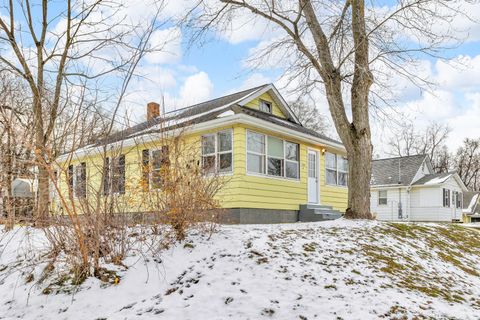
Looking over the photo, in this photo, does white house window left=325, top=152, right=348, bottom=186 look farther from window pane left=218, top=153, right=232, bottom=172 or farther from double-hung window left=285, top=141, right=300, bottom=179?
window pane left=218, top=153, right=232, bottom=172

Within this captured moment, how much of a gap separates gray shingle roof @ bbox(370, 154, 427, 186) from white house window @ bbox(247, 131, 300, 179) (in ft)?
53.0

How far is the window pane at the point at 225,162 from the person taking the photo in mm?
10628

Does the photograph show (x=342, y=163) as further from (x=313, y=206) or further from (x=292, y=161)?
(x=292, y=161)

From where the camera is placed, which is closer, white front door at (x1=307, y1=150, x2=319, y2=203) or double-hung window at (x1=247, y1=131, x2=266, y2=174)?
double-hung window at (x1=247, y1=131, x2=266, y2=174)

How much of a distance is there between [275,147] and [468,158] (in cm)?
3967

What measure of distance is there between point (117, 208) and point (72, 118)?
1.36 metres

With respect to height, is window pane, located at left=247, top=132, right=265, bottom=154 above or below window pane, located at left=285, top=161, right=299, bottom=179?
above

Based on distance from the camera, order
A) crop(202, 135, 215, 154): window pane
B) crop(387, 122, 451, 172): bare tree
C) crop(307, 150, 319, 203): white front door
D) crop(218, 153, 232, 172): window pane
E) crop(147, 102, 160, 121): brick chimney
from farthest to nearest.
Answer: crop(387, 122, 451, 172): bare tree, crop(307, 150, 319, 203): white front door, crop(202, 135, 215, 154): window pane, crop(218, 153, 232, 172): window pane, crop(147, 102, 160, 121): brick chimney

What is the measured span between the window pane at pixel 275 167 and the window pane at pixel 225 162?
142 cm

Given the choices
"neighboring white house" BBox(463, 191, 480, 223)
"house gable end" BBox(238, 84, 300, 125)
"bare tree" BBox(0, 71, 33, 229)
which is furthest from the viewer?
"neighboring white house" BBox(463, 191, 480, 223)

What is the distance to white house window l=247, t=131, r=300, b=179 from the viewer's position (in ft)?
35.6

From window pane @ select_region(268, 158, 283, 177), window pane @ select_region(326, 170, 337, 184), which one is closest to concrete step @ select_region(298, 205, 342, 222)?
window pane @ select_region(268, 158, 283, 177)

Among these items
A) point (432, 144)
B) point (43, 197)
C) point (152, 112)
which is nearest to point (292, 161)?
point (152, 112)

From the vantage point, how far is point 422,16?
934 cm
